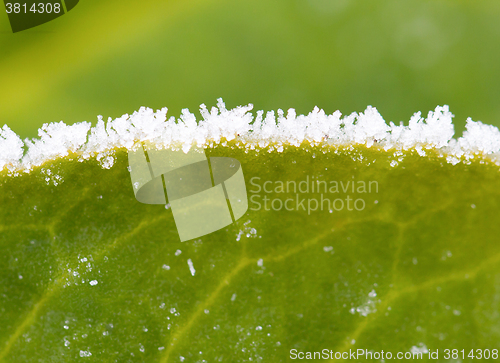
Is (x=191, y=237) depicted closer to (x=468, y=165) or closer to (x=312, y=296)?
(x=312, y=296)

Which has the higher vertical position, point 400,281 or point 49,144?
point 49,144

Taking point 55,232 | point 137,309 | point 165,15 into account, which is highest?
point 165,15

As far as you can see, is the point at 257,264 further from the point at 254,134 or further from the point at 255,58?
the point at 255,58

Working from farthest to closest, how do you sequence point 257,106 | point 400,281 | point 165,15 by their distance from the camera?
1. point 165,15
2. point 257,106
3. point 400,281

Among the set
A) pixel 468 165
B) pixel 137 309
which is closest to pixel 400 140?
pixel 468 165

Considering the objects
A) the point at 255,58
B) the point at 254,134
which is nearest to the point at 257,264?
the point at 254,134

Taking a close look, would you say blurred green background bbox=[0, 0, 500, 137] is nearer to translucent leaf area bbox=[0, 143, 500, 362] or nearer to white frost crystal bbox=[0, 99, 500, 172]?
white frost crystal bbox=[0, 99, 500, 172]
